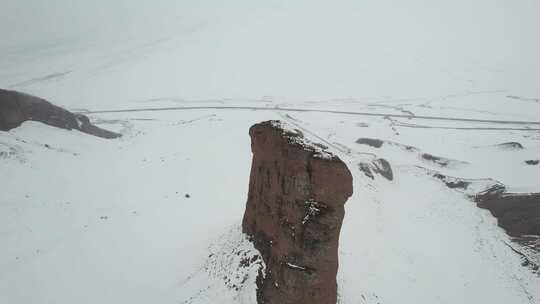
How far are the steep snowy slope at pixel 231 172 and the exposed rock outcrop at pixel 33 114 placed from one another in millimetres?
1347

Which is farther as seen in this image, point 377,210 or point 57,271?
point 377,210

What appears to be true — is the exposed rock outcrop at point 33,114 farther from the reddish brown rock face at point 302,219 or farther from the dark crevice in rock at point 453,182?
the dark crevice in rock at point 453,182

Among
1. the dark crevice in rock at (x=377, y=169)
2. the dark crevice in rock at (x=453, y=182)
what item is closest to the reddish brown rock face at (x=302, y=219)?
the dark crevice in rock at (x=377, y=169)

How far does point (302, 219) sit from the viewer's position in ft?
34.7

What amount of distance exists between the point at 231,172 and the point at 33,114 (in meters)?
21.1

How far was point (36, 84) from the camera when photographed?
8106 cm

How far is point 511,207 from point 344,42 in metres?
119

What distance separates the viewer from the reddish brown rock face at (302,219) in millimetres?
10375

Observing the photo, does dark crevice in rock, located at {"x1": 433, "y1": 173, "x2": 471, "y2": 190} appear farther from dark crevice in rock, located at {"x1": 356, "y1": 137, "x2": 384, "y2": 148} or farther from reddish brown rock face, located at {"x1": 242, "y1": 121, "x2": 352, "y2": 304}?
reddish brown rock face, located at {"x1": 242, "y1": 121, "x2": 352, "y2": 304}

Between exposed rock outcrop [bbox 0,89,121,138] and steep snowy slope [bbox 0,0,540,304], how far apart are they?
1347mm

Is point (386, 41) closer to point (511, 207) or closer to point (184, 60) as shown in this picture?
point (184, 60)

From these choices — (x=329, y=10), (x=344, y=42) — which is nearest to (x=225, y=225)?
(x=344, y=42)

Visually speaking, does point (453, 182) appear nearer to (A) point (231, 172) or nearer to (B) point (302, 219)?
(A) point (231, 172)

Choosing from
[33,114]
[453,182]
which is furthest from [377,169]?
[33,114]
